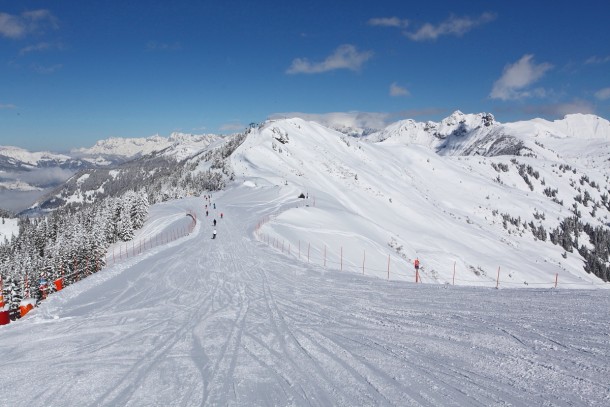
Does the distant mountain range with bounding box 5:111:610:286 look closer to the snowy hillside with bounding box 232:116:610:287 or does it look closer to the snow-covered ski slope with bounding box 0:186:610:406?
the snowy hillside with bounding box 232:116:610:287

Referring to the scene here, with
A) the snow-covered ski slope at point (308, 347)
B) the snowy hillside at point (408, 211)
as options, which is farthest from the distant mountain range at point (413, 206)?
the snow-covered ski slope at point (308, 347)

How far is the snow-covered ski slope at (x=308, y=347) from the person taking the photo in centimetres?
725

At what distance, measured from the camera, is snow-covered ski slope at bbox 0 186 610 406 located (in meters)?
7.25

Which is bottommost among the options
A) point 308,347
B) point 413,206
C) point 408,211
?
point 308,347

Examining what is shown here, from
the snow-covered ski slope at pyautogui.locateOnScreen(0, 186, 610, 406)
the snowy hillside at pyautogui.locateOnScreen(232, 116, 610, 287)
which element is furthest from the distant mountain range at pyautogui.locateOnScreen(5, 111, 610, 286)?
the snow-covered ski slope at pyautogui.locateOnScreen(0, 186, 610, 406)

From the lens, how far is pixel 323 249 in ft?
119

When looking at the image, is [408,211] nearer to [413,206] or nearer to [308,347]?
[413,206]

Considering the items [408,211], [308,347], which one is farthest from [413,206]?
[308,347]

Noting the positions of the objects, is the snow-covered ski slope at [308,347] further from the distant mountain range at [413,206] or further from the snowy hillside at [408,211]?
the distant mountain range at [413,206]

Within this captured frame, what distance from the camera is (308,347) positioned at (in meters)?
9.91

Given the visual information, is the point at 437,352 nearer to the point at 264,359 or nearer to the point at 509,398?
the point at 509,398

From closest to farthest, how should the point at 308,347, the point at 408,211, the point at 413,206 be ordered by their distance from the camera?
the point at 308,347 < the point at 408,211 < the point at 413,206

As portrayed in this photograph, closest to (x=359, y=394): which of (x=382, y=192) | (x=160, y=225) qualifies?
(x=160, y=225)

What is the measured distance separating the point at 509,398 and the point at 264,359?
518 cm
